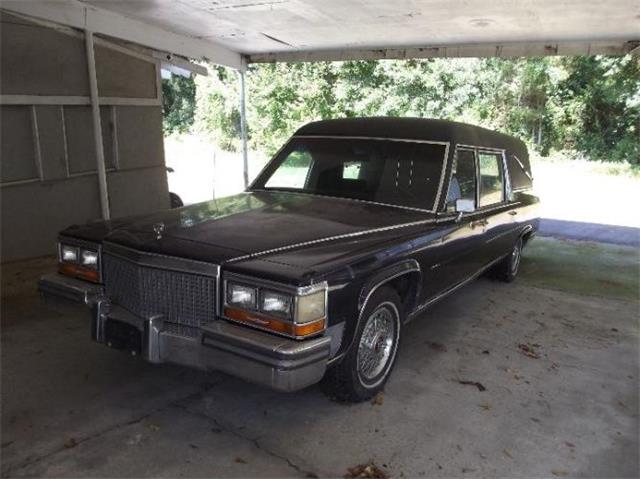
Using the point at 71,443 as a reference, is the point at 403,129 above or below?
above

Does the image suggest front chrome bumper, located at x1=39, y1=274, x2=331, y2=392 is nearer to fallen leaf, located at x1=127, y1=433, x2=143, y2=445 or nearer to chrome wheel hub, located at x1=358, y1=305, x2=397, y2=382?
fallen leaf, located at x1=127, y1=433, x2=143, y2=445

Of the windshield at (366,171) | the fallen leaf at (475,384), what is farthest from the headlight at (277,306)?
the windshield at (366,171)

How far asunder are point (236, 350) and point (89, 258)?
139 centimetres

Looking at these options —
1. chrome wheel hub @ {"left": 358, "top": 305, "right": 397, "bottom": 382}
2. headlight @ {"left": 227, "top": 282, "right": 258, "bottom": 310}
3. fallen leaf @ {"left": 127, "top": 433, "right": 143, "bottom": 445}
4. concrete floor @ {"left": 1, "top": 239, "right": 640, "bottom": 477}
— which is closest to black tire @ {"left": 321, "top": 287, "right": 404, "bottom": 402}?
chrome wheel hub @ {"left": 358, "top": 305, "right": 397, "bottom": 382}

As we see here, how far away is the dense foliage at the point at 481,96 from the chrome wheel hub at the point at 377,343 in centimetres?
1814

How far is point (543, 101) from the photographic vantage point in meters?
23.2

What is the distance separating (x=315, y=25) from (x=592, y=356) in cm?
572

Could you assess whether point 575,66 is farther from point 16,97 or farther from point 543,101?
point 16,97

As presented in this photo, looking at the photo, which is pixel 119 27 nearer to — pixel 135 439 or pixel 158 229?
pixel 158 229

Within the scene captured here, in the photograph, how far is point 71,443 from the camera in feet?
9.76

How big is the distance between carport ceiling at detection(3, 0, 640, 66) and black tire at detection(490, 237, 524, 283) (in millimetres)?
2885

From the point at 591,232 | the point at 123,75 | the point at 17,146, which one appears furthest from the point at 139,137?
the point at 591,232

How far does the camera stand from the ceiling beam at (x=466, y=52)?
322 inches

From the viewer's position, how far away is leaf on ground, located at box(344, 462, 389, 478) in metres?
2.81
